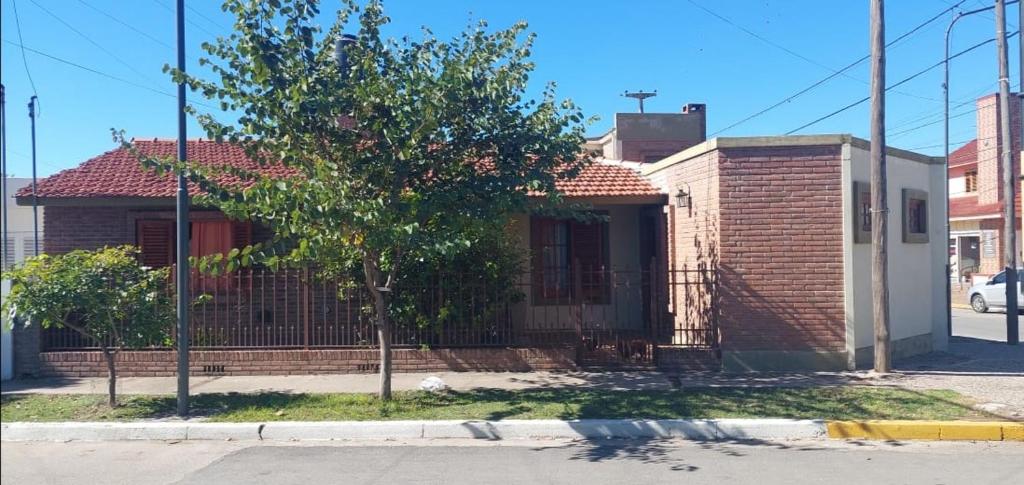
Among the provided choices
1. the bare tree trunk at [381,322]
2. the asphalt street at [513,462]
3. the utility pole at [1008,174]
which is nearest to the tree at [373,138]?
the bare tree trunk at [381,322]

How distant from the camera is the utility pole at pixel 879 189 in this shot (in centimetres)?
1024

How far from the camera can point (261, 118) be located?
26.7 ft

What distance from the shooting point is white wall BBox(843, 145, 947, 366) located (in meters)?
10.8

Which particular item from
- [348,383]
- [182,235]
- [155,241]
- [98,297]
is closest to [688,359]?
[348,383]

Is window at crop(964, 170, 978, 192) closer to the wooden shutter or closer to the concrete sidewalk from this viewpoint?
the concrete sidewalk

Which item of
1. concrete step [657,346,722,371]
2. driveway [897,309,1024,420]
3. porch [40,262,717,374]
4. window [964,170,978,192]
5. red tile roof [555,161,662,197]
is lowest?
driveway [897,309,1024,420]

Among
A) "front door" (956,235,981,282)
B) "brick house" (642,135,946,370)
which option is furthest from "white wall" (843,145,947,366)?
"front door" (956,235,981,282)

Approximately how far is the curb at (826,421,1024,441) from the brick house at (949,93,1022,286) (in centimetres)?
2624

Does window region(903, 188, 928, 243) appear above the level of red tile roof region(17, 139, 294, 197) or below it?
below

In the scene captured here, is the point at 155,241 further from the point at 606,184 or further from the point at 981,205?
the point at 981,205

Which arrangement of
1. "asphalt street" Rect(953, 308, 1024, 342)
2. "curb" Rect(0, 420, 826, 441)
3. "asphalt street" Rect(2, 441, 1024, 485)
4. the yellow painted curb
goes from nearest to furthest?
"asphalt street" Rect(2, 441, 1024, 485) < the yellow painted curb < "curb" Rect(0, 420, 826, 441) < "asphalt street" Rect(953, 308, 1024, 342)

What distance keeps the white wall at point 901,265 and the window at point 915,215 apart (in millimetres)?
97

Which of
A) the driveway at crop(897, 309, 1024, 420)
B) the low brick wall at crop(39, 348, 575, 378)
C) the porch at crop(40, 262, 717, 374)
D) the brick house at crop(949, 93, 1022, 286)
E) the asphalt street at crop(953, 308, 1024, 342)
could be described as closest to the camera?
the driveway at crop(897, 309, 1024, 420)

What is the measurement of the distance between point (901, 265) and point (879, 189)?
2181 millimetres
